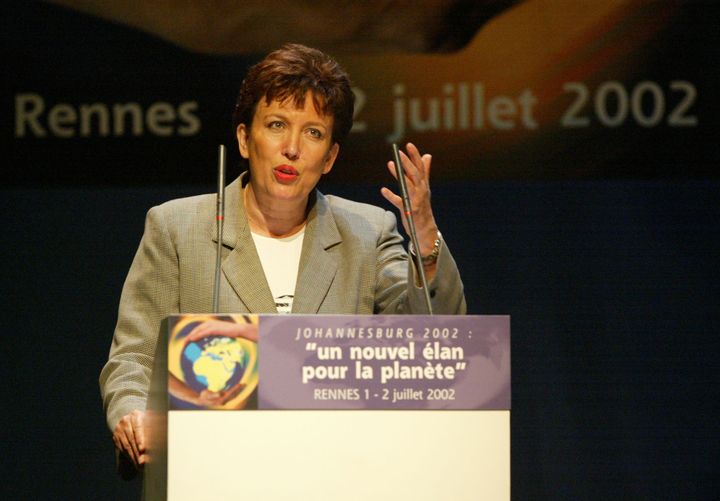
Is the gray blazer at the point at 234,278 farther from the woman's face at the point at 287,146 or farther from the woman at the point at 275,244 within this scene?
the woman's face at the point at 287,146

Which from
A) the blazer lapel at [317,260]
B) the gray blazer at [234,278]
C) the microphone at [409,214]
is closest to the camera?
the microphone at [409,214]

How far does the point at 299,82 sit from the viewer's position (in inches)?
91.2

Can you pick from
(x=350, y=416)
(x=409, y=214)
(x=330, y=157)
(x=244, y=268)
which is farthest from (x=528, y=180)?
(x=350, y=416)

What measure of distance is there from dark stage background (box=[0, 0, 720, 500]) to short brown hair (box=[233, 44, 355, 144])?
44.5 inches

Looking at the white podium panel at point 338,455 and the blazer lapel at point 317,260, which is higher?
the blazer lapel at point 317,260

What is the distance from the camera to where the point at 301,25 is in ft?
11.6

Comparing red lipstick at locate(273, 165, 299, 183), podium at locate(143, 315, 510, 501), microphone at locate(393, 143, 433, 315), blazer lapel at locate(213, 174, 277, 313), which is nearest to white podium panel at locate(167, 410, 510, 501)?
podium at locate(143, 315, 510, 501)

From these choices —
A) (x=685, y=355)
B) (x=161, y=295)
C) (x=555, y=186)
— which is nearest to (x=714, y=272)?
(x=685, y=355)

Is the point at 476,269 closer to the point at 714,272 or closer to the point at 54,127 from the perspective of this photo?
the point at 714,272

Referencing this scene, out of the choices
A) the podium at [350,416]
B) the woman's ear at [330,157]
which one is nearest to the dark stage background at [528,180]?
the woman's ear at [330,157]

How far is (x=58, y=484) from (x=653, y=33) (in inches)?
96.1

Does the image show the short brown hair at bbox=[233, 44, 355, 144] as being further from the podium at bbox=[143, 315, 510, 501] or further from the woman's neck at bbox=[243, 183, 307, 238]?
the podium at bbox=[143, 315, 510, 501]

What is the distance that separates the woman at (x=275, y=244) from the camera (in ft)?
7.41

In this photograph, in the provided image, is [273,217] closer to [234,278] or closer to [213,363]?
[234,278]
